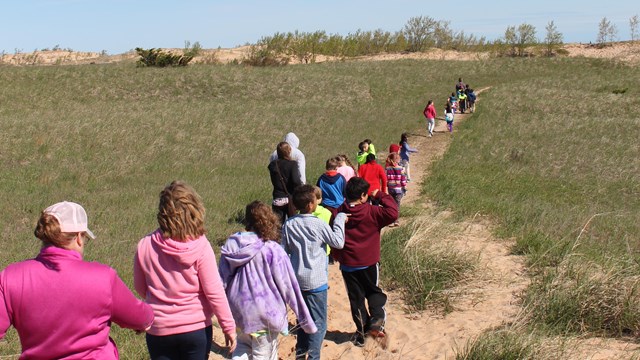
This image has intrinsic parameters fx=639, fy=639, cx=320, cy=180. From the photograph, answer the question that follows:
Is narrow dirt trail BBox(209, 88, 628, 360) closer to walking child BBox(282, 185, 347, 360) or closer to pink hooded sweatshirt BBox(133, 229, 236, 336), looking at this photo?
walking child BBox(282, 185, 347, 360)

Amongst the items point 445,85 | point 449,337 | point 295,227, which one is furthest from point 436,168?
point 445,85

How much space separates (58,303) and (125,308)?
33 cm

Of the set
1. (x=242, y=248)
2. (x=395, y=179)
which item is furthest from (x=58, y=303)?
(x=395, y=179)

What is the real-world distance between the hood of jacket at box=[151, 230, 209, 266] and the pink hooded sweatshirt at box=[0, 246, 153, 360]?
634 millimetres

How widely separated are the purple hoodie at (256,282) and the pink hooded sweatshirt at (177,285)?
0.64m

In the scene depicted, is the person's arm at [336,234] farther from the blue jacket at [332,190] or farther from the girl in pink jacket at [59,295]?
the girl in pink jacket at [59,295]

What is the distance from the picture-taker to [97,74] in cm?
3675

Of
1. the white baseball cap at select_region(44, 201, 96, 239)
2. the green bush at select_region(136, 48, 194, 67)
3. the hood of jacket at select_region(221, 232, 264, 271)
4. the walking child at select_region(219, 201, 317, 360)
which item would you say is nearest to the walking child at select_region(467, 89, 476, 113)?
the green bush at select_region(136, 48, 194, 67)

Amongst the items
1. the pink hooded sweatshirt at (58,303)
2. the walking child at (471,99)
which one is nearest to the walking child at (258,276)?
the pink hooded sweatshirt at (58,303)

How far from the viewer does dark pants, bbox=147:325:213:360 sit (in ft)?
12.9

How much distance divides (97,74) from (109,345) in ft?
118

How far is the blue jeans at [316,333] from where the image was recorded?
18.1 ft

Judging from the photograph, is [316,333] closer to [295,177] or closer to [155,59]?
[295,177]

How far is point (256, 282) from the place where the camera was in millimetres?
4641
